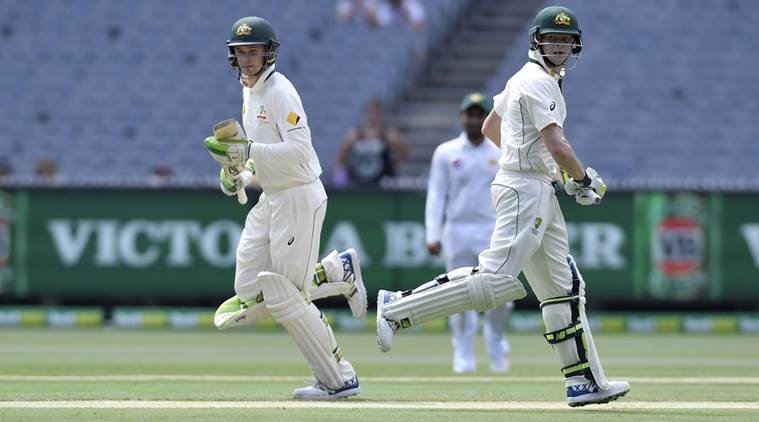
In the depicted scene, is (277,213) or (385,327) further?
(277,213)

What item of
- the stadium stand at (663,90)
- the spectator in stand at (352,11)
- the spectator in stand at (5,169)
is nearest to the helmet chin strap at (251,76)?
the spectator in stand at (5,169)

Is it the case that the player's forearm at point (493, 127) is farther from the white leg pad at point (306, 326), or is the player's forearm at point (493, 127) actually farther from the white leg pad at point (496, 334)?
the white leg pad at point (496, 334)

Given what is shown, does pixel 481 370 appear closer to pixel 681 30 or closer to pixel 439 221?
pixel 439 221

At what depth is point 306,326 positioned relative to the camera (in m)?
8.06

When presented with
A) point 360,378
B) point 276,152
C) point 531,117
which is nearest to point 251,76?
point 276,152

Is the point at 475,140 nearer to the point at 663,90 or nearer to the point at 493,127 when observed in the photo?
the point at 493,127

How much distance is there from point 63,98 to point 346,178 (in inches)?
181

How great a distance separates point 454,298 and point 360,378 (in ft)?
9.00

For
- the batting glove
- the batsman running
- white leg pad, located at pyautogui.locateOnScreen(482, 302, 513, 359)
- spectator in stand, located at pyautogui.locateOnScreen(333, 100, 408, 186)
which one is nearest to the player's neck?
white leg pad, located at pyautogui.locateOnScreen(482, 302, 513, 359)

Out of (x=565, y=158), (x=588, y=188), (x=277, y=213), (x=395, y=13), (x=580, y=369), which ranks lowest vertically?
(x=580, y=369)

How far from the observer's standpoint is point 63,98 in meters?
20.1

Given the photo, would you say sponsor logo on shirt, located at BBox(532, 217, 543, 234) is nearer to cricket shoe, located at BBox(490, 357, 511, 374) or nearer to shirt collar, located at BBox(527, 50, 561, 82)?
shirt collar, located at BBox(527, 50, 561, 82)

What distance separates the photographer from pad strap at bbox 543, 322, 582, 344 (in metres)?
7.79

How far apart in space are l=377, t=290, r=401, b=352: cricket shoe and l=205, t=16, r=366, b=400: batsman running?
478 mm
